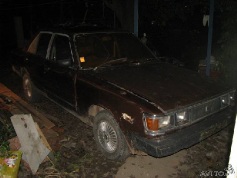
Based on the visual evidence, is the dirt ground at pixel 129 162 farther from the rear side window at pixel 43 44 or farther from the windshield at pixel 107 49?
the rear side window at pixel 43 44

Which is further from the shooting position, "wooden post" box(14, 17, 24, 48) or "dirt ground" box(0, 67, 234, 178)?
"wooden post" box(14, 17, 24, 48)

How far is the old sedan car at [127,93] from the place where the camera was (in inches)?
130

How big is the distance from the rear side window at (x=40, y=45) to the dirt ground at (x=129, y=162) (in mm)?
1897

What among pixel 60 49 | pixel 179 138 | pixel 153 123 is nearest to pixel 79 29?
pixel 60 49

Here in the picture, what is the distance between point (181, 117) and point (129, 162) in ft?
3.86

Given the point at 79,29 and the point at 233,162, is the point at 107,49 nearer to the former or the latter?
the point at 79,29

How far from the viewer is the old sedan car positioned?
10.8 ft

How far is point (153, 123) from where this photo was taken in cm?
319

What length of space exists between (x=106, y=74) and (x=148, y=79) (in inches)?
25.5

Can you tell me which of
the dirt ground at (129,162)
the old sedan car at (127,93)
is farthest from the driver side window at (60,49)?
the dirt ground at (129,162)

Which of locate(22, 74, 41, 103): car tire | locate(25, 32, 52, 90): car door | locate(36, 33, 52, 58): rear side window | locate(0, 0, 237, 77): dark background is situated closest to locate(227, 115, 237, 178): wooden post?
locate(25, 32, 52, 90): car door

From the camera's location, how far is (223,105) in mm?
3938

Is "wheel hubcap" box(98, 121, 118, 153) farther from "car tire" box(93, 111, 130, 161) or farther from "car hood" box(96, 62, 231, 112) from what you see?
"car hood" box(96, 62, 231, 112)

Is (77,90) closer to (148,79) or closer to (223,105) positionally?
(148,79)
